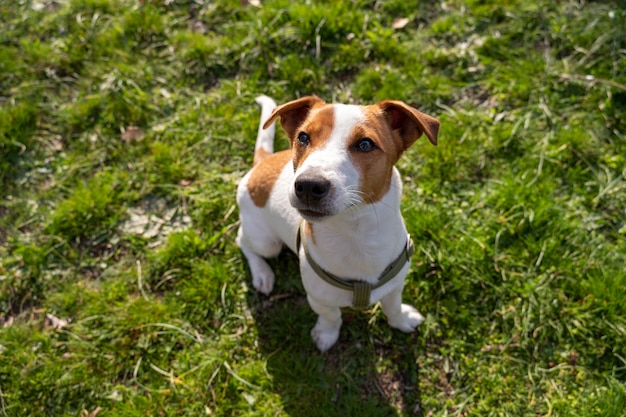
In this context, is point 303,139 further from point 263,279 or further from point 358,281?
point 263,279

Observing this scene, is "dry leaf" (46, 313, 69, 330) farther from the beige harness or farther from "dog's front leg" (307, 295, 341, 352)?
the beige harness

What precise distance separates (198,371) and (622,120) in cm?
432

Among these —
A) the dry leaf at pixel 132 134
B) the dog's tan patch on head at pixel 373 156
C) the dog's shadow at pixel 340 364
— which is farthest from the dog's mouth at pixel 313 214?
the dry leaf at pixel 132 134

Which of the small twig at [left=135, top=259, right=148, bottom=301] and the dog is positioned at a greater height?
the dog

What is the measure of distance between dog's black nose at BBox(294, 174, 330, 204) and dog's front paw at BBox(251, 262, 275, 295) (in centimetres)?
191

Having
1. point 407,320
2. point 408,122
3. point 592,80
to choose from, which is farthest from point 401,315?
point 592,80

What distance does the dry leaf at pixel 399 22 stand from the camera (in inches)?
220

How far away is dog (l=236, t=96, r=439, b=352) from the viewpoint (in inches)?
97.6

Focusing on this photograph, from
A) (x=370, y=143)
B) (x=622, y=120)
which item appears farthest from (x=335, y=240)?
(x=622, y=120)

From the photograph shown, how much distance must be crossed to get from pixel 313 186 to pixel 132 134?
11.4ft

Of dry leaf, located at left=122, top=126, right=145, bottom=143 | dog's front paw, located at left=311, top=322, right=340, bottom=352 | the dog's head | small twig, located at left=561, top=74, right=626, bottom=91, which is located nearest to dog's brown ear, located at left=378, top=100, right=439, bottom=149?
the dog's head

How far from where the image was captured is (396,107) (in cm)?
279

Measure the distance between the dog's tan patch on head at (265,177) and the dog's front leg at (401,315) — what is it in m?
1.13

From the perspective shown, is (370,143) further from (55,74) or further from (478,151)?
(55,74)
